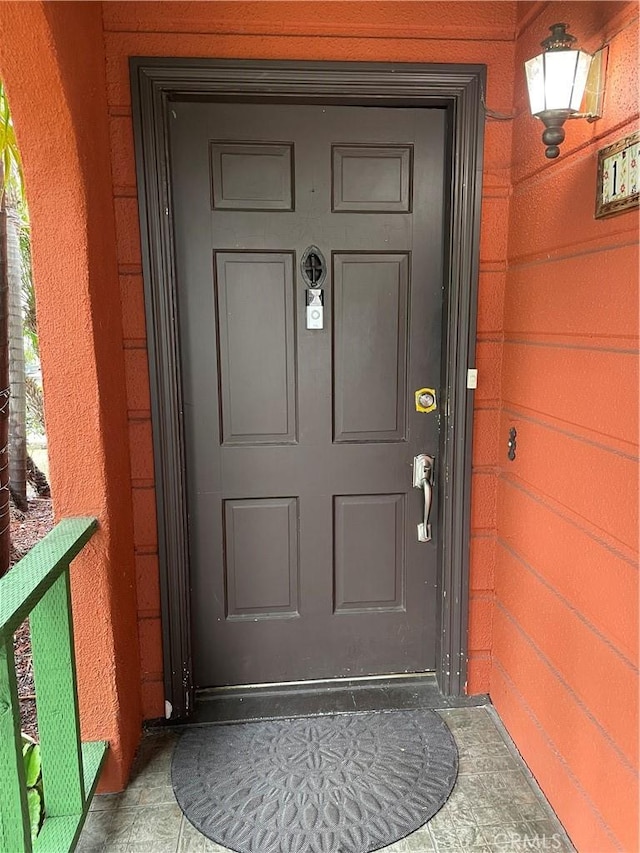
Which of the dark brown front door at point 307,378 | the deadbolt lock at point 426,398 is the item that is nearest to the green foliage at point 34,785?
the dark brown front door at point 307,378

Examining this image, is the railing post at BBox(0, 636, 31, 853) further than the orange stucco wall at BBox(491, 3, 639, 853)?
No

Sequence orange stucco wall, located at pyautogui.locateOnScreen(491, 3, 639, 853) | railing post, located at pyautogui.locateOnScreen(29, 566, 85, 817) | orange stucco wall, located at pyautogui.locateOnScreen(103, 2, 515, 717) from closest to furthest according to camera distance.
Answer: orange stucco wall, located at pyautogui.locateOnScreen(491, 3, 639, 853) → railing post, located at pyautogui.locateOnScreen(29, 566, 85, 817) → orange stucco wall, located at pyautogui.locateOnScreen(103, 2, 515, 717)

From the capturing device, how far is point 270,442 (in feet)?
7.00

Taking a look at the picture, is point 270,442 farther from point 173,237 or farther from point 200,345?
point 173,237

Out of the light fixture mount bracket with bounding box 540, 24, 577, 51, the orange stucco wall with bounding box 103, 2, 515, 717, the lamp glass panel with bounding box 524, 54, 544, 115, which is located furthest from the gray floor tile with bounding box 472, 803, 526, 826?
the light fixture mount bracket with bounding box 540, 24, 577, 51

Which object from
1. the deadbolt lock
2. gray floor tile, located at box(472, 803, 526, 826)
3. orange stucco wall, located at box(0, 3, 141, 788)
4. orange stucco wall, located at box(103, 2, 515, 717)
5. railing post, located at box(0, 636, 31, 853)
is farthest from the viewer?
the deadbolt lock

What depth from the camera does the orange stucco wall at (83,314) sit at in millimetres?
1447

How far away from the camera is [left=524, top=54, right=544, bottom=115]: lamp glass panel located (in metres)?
1.43

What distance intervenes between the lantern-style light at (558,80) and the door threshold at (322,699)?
1926 millimetres

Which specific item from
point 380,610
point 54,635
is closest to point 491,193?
point 380,610

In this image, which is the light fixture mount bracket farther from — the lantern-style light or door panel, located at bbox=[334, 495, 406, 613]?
door panel, located at bbox=[334, 495, 406, 613]

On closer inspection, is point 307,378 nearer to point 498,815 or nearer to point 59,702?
point 59,702

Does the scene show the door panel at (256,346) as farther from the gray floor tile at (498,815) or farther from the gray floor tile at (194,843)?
the gray floor tile at (498,815)

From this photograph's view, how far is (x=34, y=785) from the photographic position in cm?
174
